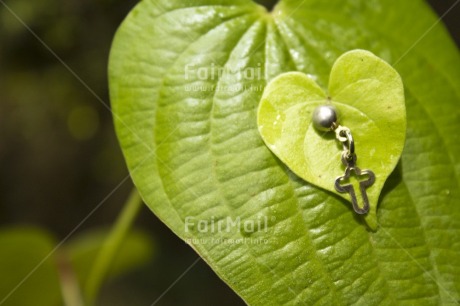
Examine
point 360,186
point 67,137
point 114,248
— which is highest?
point 360,186

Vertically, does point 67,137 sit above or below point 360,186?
below

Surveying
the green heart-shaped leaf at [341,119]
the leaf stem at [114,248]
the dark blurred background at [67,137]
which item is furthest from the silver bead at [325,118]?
the dark blurred background at [67,137]

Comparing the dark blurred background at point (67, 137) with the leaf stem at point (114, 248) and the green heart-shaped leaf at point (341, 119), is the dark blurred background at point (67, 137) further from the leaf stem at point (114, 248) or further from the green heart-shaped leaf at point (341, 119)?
the green heart-shaped leaf at point (341, 119)

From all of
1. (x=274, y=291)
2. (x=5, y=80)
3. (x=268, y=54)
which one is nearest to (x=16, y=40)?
(x=5, y=80)

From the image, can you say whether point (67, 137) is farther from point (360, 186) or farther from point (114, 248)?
point (360, 186)

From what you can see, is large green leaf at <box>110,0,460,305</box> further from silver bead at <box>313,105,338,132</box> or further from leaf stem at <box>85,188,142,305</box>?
leaf stem at <box>85,188,142,305</box>

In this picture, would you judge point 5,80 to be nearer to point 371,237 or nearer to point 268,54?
point 268,54

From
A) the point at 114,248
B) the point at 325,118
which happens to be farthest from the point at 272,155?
the point at 114,248

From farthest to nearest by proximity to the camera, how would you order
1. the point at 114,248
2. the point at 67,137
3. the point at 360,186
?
the point at 67,137 < the point at 114,248 < the point at 360,186
